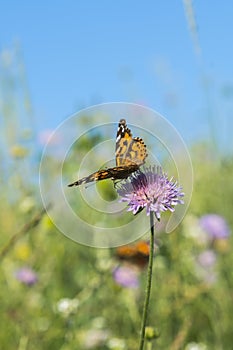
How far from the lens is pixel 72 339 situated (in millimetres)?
1384

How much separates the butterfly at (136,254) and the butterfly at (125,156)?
520 millimetres

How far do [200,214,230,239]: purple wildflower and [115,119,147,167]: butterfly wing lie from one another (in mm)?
1140

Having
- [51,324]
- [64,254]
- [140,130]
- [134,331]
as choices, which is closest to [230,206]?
[64,254]

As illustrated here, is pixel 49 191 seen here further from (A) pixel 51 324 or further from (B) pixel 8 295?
(B) pixel 8 295

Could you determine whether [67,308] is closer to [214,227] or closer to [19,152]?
[214,227]

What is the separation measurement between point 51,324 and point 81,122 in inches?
28.1

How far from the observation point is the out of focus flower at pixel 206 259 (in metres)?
1.77

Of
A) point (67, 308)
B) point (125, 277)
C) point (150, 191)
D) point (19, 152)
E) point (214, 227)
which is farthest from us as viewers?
point (19, 152)

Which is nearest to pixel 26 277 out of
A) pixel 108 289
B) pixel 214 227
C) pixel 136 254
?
pixel 108 289

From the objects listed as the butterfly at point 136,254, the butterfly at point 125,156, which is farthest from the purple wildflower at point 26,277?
the butterfly at point 125,156

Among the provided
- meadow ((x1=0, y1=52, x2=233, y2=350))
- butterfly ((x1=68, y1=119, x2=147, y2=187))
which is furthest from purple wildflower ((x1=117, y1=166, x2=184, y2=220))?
meadow ((x1=0, y1=52, x2=233, y2=350))

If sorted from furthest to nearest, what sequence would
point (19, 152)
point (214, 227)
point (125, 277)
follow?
point (19, 152), point (214, 227), point (125, 277)

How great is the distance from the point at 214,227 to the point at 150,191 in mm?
1231

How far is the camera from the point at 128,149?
772mm
